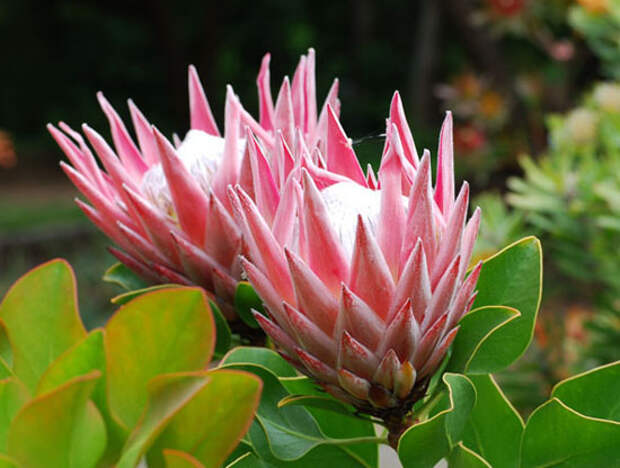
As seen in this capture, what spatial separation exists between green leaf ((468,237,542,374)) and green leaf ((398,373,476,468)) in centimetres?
5

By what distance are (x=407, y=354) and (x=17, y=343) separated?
0.73ft

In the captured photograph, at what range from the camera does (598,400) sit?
1.52 ft

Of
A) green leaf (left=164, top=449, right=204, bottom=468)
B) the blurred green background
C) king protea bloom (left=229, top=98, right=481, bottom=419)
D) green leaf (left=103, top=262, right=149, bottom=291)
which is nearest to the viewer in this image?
green leaf (left=164, top=449, right=204, bottom=468)

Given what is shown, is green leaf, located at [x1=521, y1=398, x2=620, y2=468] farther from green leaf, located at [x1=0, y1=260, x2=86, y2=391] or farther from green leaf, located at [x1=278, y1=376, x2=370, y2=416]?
green leaf, located at [x1=0, y1=260, x2=86, y2=391]

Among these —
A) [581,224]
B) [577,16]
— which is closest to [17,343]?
[581,224]

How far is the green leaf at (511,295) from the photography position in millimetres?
458

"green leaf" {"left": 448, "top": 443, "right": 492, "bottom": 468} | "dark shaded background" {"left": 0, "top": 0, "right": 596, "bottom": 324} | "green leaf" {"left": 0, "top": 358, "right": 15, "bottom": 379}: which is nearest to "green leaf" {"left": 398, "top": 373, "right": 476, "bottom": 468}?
"green leaf" {"left": 448, "top": 443, "right": 492, "bottom": 468}

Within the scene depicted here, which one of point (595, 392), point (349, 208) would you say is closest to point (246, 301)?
point (349, 208)

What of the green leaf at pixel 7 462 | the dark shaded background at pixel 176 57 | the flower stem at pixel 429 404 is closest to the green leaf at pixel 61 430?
the green leaf at pixel 7 462

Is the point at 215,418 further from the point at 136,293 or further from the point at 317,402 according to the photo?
the point at 136,293

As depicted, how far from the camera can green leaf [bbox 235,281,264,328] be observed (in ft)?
1.70

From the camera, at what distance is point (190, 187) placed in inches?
20.1

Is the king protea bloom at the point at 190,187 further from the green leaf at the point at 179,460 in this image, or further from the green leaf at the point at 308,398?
the green leaf at the point at 179,460

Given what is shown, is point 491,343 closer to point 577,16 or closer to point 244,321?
point 244,321
